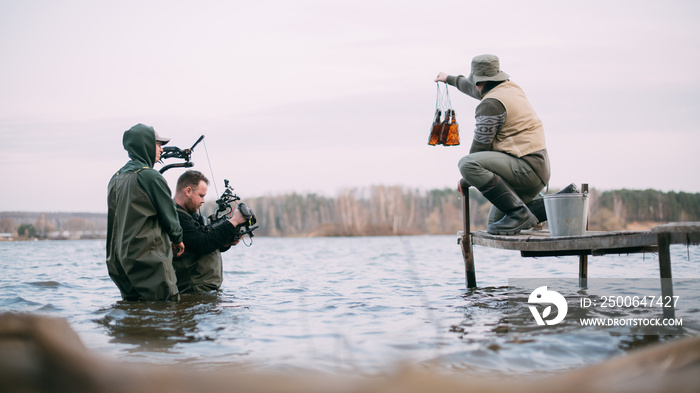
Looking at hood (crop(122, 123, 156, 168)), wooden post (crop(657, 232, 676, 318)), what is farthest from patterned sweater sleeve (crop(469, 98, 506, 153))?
hood (crop(122, 123, 156, 168))

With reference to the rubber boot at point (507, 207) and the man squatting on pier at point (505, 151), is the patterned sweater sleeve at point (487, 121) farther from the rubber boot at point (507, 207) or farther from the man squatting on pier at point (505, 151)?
the rubber boot at point (507, 207)

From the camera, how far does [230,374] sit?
1.17 meters

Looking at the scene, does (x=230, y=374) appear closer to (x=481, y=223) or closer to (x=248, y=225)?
(x=248, y=225)

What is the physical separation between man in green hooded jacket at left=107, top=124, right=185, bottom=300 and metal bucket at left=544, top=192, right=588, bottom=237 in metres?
4.07

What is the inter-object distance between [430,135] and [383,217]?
2071 inches

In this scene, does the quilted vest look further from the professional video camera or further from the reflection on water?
the reflection on water

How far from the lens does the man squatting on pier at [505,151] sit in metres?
7.30

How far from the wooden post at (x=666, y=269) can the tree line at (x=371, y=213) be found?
4269cm

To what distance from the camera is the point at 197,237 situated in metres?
7.36

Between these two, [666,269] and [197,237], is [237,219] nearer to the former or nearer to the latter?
[197,237]

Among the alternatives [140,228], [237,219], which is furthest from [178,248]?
[237,219]

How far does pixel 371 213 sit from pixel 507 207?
2154 inches

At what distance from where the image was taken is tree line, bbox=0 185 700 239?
47500mm

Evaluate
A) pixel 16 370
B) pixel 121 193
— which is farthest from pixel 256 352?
pixel 16 370
